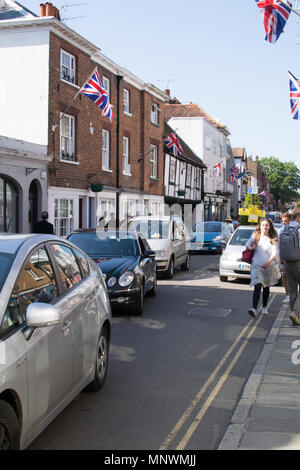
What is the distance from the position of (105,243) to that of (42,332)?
7196mm

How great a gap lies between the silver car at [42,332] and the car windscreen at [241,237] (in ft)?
35.5

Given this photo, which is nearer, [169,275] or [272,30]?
[272,30]

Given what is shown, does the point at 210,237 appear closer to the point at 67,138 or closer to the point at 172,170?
the point at 67,138

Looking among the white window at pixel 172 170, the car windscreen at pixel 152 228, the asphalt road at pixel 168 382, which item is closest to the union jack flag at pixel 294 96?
the car windscreen at pixel 152 228

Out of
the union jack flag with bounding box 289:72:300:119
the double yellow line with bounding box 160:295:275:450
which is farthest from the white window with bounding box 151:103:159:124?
the double yellow line with bounding box 160:295:275:450

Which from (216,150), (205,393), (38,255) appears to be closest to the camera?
(38,255)

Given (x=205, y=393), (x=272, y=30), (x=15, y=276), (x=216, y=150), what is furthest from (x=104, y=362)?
(x=216, y=150)

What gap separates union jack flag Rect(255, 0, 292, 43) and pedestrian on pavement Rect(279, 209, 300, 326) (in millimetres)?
7247

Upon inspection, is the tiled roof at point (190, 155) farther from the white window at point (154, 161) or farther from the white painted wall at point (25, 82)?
the white painted wall at point (25, 82)

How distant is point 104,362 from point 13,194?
13.9 m

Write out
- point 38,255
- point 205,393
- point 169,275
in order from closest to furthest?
point 38,255 → point 205,393 → point 169,275

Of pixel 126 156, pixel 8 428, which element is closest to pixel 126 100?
pixel 126 156

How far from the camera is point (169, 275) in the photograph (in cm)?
1589

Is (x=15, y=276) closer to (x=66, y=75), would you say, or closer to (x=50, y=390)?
(x=50, y=390)
